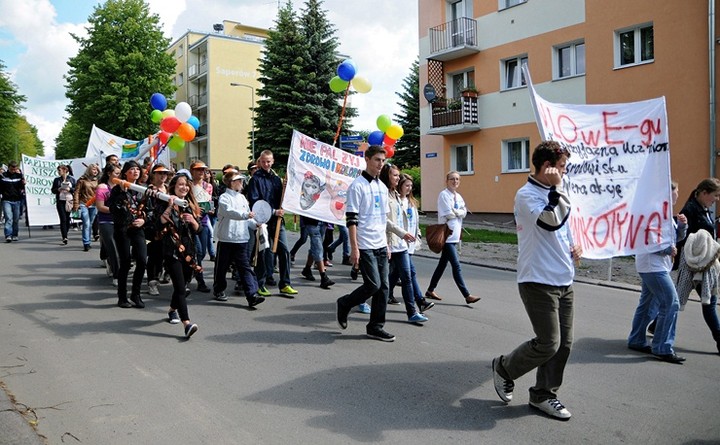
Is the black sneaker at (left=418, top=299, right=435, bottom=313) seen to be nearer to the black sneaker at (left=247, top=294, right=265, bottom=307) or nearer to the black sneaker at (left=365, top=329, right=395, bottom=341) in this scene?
the black sneaker at (left=365, top=329, right=395, bottom=341)

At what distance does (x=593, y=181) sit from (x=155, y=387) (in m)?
4.28

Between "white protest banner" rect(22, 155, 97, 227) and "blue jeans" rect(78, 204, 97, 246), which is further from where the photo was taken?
"white protest banner" rect(22, 155, 97, 227)

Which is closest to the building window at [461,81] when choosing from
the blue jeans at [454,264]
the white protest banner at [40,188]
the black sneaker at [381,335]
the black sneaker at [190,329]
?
the white protest banner at [40,188]

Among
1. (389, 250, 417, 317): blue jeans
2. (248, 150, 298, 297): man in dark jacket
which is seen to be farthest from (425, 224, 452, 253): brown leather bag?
(248, 150, 298, 297): man in dark jacket

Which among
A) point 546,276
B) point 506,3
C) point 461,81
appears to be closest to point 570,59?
point 506,3

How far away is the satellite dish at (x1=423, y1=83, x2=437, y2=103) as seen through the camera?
26.5 m

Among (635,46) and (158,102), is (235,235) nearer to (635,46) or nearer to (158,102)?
(158,102)

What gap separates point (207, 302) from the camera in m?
8.34

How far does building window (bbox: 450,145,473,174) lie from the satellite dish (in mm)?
2322

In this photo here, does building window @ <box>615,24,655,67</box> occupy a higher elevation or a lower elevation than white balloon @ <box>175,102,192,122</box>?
higher

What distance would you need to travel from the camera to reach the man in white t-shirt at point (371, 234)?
6.31 meters

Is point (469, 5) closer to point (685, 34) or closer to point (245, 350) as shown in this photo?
point (685, 34)

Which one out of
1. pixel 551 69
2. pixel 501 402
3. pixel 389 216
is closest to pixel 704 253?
pixel 501 402

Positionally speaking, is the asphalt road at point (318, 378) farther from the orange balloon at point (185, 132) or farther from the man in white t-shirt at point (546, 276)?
the orange balloon at point (185, 132)
